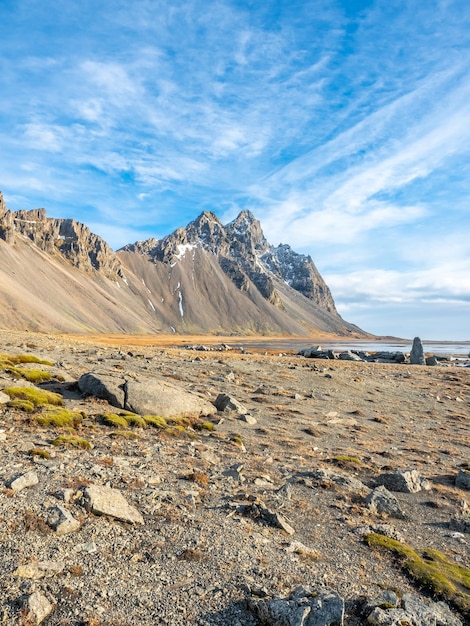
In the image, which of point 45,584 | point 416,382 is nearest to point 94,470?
point 45,584

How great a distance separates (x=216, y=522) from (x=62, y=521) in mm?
4114

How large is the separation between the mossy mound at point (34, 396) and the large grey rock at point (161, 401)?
379cm

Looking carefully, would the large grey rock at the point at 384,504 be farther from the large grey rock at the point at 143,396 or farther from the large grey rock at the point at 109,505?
the large grey rock at the point at 143,396

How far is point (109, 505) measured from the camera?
35.0 ft

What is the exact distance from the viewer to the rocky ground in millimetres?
7617

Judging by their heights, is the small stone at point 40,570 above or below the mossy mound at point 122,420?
below

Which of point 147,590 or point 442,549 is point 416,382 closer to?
point 442,549

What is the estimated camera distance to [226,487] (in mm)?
14078

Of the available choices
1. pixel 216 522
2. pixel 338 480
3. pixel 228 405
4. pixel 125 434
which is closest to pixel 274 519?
pixel 216 522

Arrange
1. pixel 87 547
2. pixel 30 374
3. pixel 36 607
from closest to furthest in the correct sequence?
pixel 36 607 < pixel 87 547 < pixel 30 374

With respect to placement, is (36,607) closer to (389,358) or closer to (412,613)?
(412,613)

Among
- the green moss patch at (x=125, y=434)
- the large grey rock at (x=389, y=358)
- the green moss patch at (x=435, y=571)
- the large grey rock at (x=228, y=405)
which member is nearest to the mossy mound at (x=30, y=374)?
the green moss patch at (x=125, y=434)

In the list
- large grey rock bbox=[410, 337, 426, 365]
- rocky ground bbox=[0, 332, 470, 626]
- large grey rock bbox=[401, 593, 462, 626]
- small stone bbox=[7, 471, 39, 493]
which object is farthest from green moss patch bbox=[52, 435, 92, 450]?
large grey rock bbox=[410, 337, 426, 365]

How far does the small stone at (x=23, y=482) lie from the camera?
10922mm
